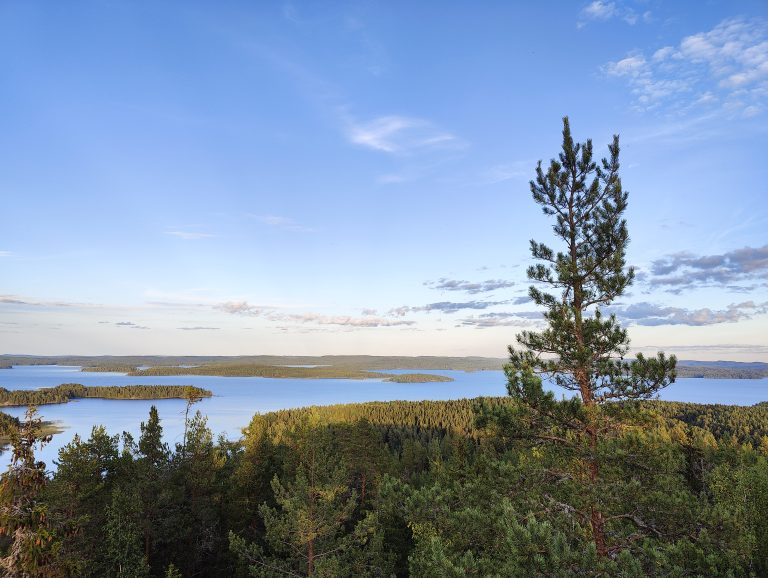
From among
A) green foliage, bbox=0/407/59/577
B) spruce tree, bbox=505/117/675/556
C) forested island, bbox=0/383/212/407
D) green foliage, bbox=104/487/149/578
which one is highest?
spruce tree, bbox=505/117/675/556

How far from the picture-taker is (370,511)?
2005 centimetres

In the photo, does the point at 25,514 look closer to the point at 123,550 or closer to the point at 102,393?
the point at 123,550

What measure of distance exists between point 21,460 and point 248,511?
61.4ft

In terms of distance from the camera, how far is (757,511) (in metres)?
25.1

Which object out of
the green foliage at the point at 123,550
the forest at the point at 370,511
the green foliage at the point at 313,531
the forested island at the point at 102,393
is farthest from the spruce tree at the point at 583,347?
the forested island at the point at 102,393

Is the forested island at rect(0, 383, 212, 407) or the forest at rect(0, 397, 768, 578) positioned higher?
the forest at rect(0, 397, 768, 578)

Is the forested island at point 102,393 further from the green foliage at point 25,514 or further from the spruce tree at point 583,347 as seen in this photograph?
the spruce tree at point 583,347

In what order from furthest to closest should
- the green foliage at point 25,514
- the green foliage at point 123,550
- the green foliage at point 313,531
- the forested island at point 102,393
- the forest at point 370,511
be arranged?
the forested island at point 102,393 < the green foliage at point 123,550 < the green foliage at point 313,531 < the green foliage at point 25,514 < the forest at point 370,511

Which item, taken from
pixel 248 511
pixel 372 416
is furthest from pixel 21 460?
pixel 372 416

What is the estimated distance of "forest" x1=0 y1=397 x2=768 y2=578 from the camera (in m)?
7.56

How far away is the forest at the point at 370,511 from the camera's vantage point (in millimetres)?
7559

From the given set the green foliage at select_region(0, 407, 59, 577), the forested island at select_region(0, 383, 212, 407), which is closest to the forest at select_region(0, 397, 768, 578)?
the green foliage at select_region(0, 407, 59, 577)

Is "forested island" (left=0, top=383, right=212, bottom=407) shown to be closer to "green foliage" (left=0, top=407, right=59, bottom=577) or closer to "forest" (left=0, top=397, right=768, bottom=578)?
"forest" (left=0, top=397, right=768, bottom=578)

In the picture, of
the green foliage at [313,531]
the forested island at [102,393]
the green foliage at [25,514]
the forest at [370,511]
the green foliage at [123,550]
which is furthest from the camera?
the forested island at [102,393]
